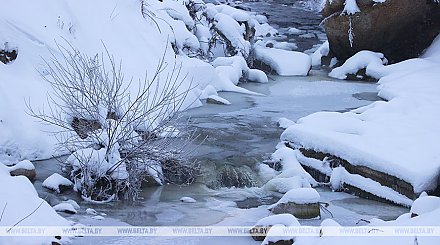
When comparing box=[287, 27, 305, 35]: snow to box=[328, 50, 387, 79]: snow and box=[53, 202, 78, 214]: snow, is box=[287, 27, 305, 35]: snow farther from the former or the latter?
box=[53, 202, 78, 214]: snow

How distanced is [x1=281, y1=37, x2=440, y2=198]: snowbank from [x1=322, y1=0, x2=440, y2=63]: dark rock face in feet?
12.6

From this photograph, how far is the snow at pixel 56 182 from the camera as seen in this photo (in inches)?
328

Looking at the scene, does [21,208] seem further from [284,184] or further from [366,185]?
[366,185]

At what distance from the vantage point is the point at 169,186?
892 cm

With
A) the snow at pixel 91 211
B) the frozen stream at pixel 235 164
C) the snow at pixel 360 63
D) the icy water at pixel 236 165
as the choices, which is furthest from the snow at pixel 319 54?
the snow at pixel 91 211

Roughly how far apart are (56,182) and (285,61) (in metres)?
11.1

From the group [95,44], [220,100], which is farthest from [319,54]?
[95,44]

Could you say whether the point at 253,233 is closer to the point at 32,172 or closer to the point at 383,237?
the point at 383,237

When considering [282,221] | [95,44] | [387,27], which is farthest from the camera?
[387,27]

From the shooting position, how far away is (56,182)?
8.38m

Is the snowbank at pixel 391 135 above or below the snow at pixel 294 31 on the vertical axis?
above

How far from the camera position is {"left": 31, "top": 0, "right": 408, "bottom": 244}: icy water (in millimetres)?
7570

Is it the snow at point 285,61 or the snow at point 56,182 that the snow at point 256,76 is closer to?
the snow at point 285,61

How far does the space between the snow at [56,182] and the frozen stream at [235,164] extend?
103 mm
